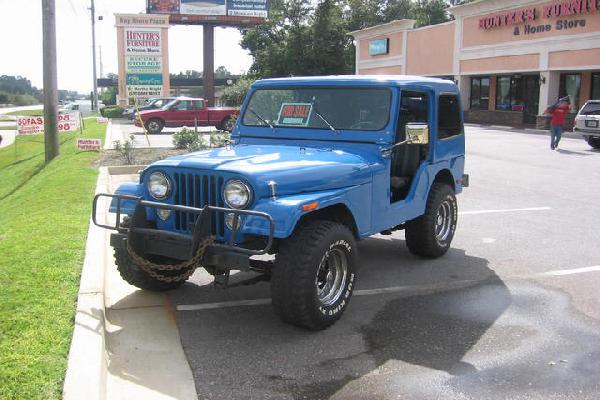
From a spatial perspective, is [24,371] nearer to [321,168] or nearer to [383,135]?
[321,168]

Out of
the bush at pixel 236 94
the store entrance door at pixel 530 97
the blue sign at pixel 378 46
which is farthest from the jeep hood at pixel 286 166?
the blue sign at pixel 378 46

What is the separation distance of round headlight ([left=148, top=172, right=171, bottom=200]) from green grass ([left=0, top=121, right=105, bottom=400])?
105 cm

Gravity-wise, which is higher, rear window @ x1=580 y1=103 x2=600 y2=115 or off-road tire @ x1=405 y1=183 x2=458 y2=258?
rear window @ x1=580 y1=103 x2=600 y2=115

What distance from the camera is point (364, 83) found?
5613mm

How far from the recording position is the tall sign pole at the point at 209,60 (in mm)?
49125

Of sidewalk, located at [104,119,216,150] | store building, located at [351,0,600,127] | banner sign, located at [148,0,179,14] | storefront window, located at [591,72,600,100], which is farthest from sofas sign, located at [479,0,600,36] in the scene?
banner sign, located at [148,0,179,14]

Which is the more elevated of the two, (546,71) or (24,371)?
(546,71)

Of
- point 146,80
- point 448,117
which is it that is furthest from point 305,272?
point 146,80

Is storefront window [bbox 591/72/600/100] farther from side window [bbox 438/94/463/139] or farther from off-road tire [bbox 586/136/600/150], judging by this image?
side window [bbox 438/94/463/139]

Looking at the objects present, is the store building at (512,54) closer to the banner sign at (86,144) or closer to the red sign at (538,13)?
the red sign at (538,13)

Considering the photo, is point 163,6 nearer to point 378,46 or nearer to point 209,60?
point 209,60

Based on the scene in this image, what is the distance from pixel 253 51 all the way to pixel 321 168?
5550cm

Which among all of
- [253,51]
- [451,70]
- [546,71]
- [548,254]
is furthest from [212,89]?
[548,254]

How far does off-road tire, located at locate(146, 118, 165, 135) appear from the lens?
2625cm
